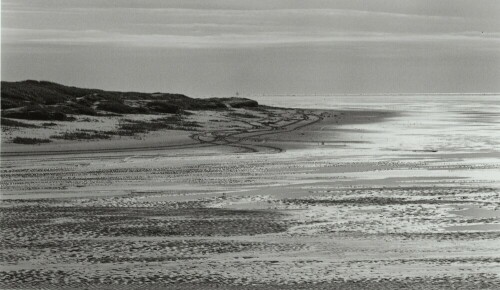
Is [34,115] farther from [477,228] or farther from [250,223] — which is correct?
[477,228]

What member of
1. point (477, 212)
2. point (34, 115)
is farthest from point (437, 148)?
point (34, 115)

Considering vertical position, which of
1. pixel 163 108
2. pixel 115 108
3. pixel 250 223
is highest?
pixel 163 108

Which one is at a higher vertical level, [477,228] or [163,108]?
[163,108]

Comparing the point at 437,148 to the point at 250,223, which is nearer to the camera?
the point at 250,223

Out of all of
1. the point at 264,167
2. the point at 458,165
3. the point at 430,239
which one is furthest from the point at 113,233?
the point at 458,165

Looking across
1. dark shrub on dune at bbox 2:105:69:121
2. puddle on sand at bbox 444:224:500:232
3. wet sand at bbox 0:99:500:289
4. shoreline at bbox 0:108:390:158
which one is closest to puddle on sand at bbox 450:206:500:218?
wet sand at bbox 0:99:500:289

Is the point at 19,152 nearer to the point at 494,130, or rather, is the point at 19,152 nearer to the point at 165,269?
the point at 165,269

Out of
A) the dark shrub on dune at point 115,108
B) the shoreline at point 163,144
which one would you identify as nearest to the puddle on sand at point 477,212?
the shoreline at point 163,144

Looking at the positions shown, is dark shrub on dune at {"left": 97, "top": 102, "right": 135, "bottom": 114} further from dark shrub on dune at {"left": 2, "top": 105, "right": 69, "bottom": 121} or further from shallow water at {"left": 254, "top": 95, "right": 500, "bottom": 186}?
shallow water at {"left": 254, "top": 95, "right": 500, "bottom": 186}
